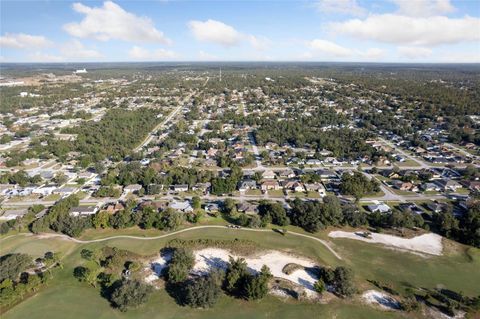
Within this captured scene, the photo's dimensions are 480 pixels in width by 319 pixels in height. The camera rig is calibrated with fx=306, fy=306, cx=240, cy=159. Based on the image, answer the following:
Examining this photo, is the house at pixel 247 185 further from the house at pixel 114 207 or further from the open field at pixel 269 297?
the house at pixel 114 207

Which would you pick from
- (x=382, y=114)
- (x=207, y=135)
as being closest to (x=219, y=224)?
(x=207, y=135)

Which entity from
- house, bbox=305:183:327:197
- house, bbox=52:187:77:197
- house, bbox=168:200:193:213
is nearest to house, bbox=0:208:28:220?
house, bbox=52:187:77:197

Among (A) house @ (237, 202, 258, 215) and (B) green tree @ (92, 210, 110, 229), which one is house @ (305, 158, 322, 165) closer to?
(A) house @ (237, 202, 258, 215)

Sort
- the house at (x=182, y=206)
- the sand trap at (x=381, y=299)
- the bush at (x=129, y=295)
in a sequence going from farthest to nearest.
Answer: the house at (x=182, y=206), the sand trap at (x=381, y=299), the bush at (x=129, y=295)

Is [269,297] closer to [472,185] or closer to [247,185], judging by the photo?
[247,185]

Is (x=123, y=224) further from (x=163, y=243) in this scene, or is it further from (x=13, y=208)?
(x=13, y=208)

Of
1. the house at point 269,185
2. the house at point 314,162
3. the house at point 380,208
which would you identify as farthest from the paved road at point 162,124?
the house at point 380,208

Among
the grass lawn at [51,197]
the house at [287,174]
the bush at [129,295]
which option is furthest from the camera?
the house at [287,174]
